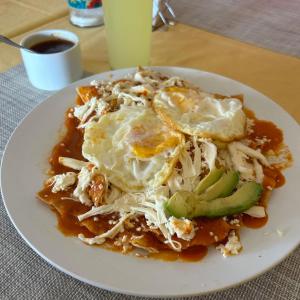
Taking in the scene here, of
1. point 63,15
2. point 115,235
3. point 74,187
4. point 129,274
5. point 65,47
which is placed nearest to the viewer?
point 129,274

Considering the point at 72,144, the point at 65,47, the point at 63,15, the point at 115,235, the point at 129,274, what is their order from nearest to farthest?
the point at 129,274 → the point at 115,235 → the point at 72,144 → the point at 65,47 → the point at 63,15

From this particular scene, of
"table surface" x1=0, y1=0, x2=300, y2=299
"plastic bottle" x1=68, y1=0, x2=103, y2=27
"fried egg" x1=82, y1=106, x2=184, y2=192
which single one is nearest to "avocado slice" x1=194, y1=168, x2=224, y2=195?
"fried egg" x1=82, y1=106, x2=184, y2=192

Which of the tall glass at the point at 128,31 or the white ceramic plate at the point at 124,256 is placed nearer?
the white ceramic plate at the point at 124,256

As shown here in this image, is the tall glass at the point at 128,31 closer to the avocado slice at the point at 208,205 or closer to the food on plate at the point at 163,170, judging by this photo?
the food on plate at the point at 163,170

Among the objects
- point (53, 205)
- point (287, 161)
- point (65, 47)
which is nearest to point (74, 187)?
point (53, 205)

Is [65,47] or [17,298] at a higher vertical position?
[65,47]

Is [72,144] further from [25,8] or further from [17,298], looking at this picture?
[25,8]

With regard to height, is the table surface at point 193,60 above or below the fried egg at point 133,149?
below

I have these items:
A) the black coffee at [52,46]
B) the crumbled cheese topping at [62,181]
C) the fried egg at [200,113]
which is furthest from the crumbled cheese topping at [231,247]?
the black coffee at [52,46]
